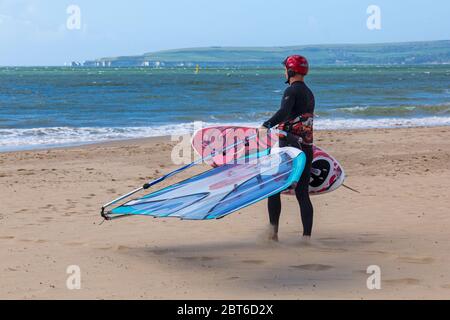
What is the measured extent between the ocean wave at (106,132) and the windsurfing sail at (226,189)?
377 inches

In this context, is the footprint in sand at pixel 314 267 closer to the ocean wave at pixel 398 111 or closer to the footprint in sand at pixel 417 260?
the footprint in sand at pixel 417 260

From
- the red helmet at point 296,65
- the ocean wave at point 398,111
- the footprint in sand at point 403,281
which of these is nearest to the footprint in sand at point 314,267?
the footprint in sand at point 403,281

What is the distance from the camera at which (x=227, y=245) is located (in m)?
6.43

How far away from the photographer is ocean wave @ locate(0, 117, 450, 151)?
1645 centimetres

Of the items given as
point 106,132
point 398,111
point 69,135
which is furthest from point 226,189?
point 398,111

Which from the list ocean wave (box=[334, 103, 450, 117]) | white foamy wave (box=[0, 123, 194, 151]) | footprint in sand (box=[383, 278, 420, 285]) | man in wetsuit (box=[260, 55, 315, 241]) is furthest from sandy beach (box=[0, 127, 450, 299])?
ocean wave (box=[334, 103, 450, 117])

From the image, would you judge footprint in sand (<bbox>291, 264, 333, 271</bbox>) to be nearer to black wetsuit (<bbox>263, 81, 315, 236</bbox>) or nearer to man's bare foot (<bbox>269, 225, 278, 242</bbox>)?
black wetsuit (<bbox>263, 81, 315, 236</bbox>)

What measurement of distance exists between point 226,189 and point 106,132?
13370mm

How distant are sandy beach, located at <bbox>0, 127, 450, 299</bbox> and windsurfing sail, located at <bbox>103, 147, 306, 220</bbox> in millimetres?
389

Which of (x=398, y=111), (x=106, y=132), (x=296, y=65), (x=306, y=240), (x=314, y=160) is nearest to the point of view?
(x=296, y=65)

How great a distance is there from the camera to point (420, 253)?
6.03 metres

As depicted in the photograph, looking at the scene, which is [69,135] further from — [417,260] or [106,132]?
[417,260]
